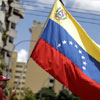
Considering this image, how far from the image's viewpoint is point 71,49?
895cm

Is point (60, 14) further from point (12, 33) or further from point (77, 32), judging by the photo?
point (12, 33)

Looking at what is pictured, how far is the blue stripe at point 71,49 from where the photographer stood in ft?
28.6

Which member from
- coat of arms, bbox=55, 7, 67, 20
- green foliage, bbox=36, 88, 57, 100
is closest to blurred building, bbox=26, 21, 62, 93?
green foliage, bbox=36, 88, 57, 100

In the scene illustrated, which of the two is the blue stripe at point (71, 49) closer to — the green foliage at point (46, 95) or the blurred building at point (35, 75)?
the green foliage at point (46, 95)

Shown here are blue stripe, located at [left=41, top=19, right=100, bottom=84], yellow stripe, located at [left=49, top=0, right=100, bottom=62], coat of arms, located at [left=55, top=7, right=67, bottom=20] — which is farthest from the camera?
coat of arms, located at [left=55, top=7, right=67, bottom=20]

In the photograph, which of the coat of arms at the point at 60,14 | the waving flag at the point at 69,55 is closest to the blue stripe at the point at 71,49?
the waving flag at the point at 69,55

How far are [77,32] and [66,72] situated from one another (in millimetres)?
1065

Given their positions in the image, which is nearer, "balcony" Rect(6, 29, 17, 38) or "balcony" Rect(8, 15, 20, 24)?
"balcony" Rect(6, 29, 17, 38)

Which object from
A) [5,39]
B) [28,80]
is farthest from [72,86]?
[28,80]

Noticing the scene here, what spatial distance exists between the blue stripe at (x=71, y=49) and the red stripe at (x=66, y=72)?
96mm

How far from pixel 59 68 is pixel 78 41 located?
83 centimetres

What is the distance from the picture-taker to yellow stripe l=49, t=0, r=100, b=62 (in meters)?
9.00

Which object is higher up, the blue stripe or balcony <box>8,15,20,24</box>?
balcony <box>8,15,20,24</box>

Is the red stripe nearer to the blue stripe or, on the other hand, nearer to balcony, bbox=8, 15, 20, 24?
the blue stripe
